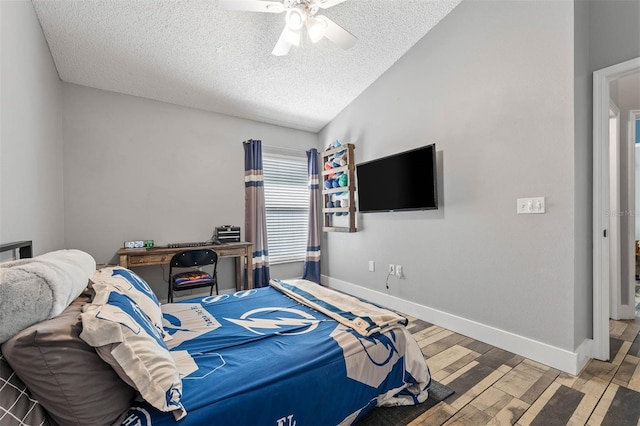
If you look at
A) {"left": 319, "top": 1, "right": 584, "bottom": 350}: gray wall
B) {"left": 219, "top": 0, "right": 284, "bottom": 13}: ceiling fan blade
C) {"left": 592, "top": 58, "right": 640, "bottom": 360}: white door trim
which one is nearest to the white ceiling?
{"left": 319, "top": 1, "right": 584, "bottom": 350}: gray wall

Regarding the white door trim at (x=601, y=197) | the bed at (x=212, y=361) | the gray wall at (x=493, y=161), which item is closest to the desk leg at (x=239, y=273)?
the bed at (x=212, y=361)

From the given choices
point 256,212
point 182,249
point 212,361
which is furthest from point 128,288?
point 256,212

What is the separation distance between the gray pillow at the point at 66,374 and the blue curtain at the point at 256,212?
286 centimetres

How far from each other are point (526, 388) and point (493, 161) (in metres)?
1.62

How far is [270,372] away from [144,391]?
45 cm

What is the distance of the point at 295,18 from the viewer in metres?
1.91

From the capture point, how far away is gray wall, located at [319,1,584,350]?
195 cm

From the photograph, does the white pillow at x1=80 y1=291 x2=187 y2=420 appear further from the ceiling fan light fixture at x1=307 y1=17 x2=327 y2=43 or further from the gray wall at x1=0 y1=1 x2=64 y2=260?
the ceiling fan light fixture at x1=307 y1=17 x2=327 y2=43

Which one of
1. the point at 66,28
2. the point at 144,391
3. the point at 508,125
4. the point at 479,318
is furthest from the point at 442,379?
the point at 66,28

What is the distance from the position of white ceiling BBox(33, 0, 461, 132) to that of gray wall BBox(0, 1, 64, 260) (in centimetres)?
30

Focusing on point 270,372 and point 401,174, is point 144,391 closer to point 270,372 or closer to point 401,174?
point 270,372

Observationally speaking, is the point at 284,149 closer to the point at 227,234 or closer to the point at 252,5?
the point at 227,234

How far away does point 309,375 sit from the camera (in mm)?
1199

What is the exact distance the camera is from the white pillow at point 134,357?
2.90ft
